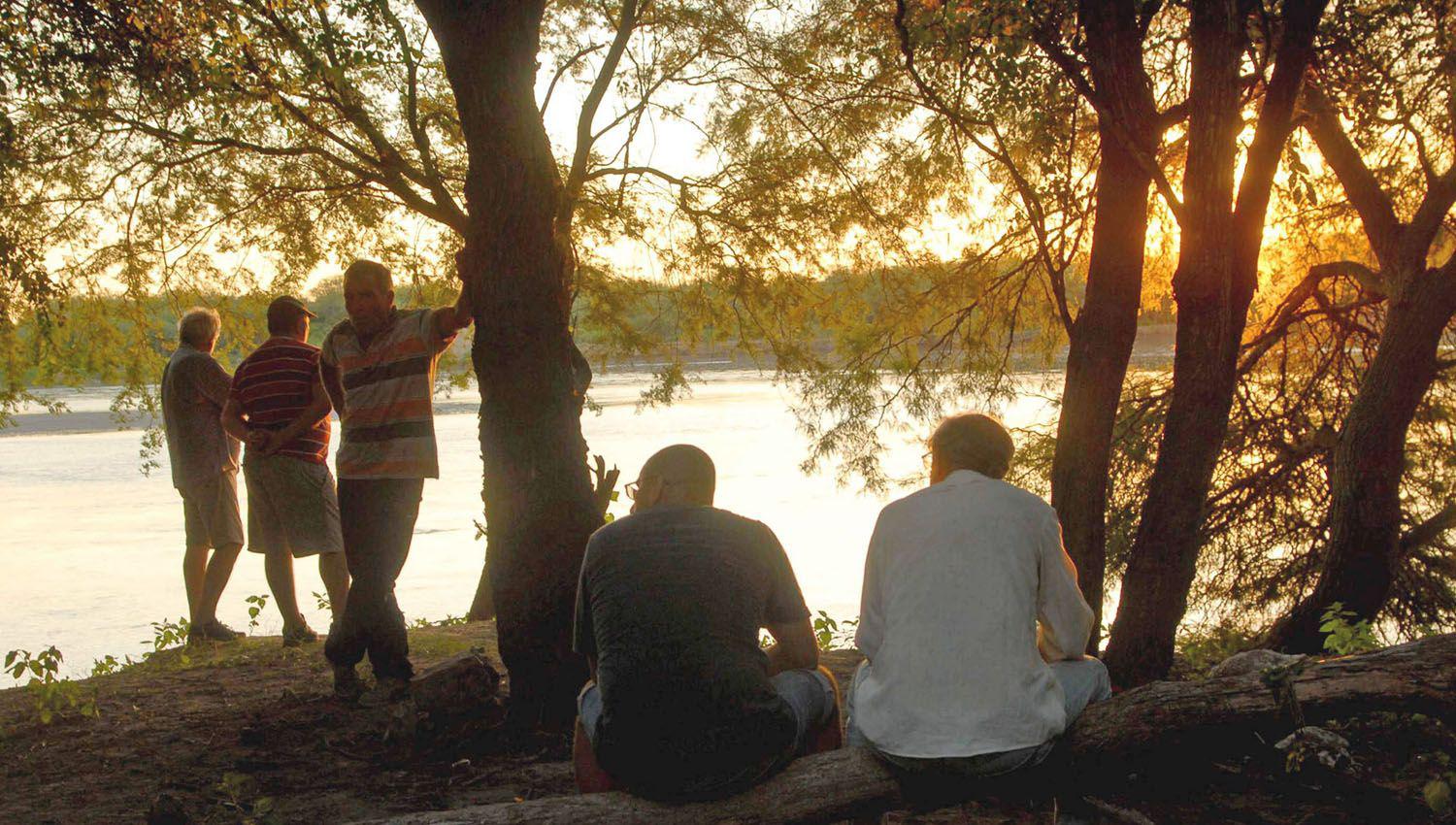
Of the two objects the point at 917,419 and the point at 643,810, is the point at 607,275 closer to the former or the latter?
the point at 917,419

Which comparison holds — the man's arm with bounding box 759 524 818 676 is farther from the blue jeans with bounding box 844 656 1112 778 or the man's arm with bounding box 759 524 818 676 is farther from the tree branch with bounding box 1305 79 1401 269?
the tree branch with bounding box 1305 79 1401 269

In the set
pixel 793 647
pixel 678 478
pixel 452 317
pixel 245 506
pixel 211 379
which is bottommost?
pixel 245 506

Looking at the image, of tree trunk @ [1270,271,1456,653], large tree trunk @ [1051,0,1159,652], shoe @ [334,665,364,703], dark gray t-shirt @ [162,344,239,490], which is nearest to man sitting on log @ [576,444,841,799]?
shoe @ [334,665,364,703]

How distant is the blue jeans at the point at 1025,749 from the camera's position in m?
3.11

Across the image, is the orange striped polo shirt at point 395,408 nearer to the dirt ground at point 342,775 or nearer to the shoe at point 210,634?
the dirt ground at point 342,775

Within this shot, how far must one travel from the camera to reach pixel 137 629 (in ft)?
36.6

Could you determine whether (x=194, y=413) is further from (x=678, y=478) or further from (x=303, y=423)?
(x=678, y=478)

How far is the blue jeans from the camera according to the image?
311 cm

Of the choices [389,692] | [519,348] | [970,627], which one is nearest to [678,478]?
[970,627]

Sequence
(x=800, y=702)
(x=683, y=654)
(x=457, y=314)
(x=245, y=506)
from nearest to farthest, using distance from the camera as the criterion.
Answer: (x=683, y=654), (x=800, y=702), (x=457, y=314), (x=245, y=506)

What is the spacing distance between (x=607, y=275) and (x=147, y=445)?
4.24 meters

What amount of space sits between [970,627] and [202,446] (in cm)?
539

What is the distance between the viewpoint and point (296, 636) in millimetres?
7129

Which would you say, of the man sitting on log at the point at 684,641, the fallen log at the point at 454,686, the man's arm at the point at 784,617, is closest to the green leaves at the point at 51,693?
the fallen log at the point at 454,686
